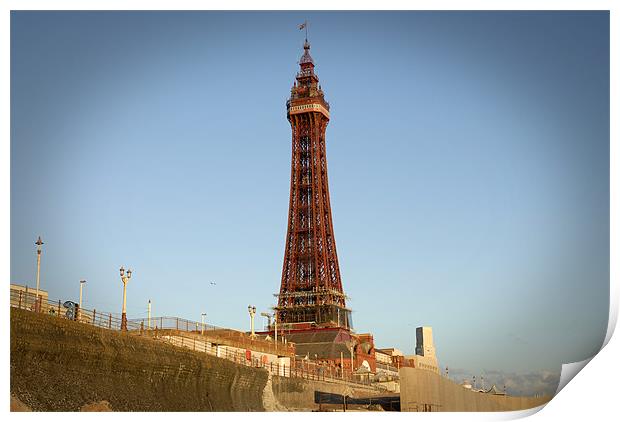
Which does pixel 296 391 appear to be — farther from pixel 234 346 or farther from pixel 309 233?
pixel 309 233

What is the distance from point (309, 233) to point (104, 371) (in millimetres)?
43362

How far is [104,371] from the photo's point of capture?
755 inches

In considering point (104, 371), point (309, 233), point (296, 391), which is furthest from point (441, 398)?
point (309, 233)

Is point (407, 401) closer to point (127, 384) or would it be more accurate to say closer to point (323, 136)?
point (127, 384)

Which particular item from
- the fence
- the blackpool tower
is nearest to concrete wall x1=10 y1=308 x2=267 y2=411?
the fence

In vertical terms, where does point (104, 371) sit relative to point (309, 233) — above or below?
below

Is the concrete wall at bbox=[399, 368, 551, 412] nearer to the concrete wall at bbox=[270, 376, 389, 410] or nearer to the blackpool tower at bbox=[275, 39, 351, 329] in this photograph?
the concrete wall at bbox=[270, 376, 389, 410]

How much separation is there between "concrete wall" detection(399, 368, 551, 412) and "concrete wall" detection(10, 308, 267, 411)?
516cm

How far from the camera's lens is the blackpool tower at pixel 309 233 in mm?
60688

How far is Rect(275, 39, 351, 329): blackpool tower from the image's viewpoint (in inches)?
2389

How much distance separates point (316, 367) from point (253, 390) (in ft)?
45.5

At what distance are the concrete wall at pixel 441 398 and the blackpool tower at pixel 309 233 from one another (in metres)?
32.7

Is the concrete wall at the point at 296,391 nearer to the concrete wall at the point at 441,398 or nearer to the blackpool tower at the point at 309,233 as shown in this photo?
the concrete wall at the point at 441,398

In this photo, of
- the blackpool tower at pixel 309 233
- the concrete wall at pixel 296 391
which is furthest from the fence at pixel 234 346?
the blackpool tower at pixel 309 233
